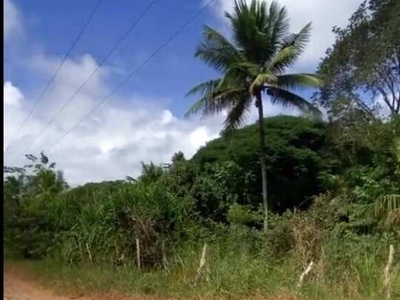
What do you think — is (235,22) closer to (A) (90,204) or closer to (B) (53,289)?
(A) (90,204)

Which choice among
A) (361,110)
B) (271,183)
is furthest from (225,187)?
(361,110)

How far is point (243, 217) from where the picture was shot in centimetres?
2098

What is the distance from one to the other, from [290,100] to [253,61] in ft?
6.39

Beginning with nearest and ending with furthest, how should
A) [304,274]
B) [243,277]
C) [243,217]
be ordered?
[304,274] → [243,277] → [243,217]

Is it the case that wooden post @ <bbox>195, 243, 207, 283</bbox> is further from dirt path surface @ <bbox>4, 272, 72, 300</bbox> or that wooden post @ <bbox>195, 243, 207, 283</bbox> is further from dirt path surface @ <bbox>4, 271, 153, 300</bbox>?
dirt path surface @ <bbox>4, 272, 72, 300</bbox>

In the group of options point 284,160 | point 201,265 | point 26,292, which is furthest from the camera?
point 284,160

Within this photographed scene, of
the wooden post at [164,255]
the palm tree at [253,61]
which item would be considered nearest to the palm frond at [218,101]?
the palm tree at [253,61]

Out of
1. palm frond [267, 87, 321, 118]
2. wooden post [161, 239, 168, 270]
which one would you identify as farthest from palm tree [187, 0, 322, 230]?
wooden post [161, 239, 168, 270]

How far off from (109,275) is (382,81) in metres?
13.7

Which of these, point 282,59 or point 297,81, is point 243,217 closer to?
point 297,81

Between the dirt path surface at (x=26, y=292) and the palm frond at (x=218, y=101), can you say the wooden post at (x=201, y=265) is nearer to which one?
the dirt path surface at (x=26, y=292)

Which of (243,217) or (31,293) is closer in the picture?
(31,293)

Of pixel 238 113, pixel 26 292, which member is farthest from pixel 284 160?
pixel 26 292

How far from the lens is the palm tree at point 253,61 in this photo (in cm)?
2198
